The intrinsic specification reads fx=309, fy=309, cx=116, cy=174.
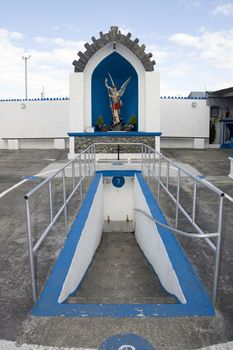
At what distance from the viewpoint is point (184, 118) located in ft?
64.2

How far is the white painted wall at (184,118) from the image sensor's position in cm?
1938

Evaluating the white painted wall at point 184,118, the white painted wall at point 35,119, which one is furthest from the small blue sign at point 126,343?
the white painted wall at point 184,118

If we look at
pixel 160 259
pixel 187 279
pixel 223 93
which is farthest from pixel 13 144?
pixel 187 279

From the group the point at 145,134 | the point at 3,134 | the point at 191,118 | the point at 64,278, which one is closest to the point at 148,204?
the point at 64,278

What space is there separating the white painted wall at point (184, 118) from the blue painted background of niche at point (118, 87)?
490 cm

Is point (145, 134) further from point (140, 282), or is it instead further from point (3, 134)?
point (3, 134)

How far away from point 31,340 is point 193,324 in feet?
4.95

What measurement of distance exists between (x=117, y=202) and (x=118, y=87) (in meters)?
7.04

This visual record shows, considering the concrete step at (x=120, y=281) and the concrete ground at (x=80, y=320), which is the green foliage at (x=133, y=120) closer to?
the concrete step at (x=120, y=281)

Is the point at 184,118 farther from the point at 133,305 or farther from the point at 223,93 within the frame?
the point at 133,305

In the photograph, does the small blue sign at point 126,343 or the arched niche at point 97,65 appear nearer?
the small blue sign at point 126,343

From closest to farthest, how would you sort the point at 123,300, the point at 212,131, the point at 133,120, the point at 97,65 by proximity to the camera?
1. the point at 123,300
2. the point at 97,65
3. the point at 133,120
4. the point at 212,131

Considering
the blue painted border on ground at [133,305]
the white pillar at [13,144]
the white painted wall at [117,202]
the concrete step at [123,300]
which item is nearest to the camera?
the blue painted border on ground at [133,305]

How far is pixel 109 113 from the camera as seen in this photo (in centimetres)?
1542
